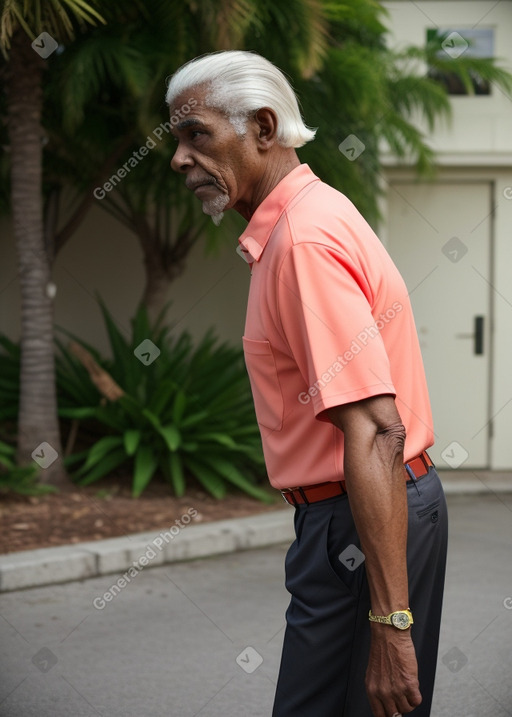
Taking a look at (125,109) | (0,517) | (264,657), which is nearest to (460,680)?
(264,657)

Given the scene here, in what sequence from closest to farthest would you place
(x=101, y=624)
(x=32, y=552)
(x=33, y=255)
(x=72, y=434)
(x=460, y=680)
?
(x=460, y=680), (x=101, y=624), (x=32, y=552), (x=33, y=255), (x=72, y=434)

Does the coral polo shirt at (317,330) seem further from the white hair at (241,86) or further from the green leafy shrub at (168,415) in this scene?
the green leafy shrub at (168,415)

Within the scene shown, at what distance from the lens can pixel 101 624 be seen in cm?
514

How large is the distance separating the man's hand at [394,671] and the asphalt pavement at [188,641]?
230 cm

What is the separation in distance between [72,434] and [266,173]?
21.3 feet

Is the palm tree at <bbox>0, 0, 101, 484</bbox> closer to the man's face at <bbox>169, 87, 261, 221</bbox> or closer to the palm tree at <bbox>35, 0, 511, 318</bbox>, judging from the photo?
the palm tree at <bbox>35, 0, 511, 318</bbox>

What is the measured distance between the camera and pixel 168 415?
8000 millimetres

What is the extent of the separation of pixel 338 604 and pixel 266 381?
1.45 ft

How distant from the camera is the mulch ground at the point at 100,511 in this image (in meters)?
6.58

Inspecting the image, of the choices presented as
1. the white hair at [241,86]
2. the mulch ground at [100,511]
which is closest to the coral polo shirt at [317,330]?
the white hair at [241,86]

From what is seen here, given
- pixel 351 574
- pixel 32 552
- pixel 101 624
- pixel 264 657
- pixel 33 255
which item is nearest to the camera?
pixel 351 574

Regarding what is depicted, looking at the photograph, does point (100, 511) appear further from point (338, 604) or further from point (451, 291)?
point (338, 604)

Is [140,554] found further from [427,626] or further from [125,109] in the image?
[427,626]

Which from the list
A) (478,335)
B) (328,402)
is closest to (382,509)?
(328,402)
